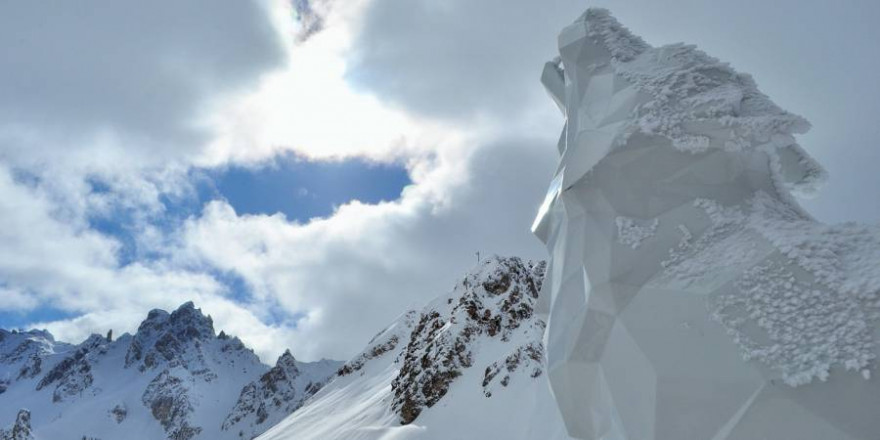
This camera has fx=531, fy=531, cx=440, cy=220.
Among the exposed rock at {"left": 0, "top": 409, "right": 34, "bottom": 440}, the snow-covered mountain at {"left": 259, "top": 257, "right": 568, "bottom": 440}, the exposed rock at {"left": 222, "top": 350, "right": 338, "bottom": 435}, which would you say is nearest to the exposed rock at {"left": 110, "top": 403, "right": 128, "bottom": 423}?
the exposed rock at {"left": 222, "top": 350, "right": 338, "bottom": 435}

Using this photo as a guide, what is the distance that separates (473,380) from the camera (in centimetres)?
3056

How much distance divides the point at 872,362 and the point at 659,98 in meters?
3.33

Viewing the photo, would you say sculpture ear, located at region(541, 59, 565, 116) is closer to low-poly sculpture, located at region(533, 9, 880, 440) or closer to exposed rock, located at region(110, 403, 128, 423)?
low-poly sculpture, located at region(533, 9, 880, 440)

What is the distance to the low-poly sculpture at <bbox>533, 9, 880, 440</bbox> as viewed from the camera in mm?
4320

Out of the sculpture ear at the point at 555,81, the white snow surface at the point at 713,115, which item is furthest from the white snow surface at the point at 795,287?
the sculpture ear at the point at 555,81

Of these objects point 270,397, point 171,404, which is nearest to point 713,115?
point 270,397

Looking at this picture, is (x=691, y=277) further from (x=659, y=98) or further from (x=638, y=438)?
(x=659, y=98)

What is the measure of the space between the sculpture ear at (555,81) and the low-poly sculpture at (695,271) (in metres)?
0.97

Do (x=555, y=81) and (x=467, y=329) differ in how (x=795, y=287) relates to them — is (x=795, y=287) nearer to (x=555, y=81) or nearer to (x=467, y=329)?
(x=555, y=81)

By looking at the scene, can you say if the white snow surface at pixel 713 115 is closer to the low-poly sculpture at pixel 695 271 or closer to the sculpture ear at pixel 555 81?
the low-poly sculpture at pixel 695 271

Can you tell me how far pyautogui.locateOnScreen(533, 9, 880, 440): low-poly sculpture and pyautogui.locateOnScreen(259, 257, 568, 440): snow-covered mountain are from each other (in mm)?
9695

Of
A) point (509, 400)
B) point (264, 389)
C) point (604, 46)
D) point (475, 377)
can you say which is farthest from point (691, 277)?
point (264, 389)

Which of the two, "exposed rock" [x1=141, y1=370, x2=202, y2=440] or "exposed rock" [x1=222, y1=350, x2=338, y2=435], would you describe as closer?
"exposed rock" [x1=222, y1=350, x2=338, y2=435]

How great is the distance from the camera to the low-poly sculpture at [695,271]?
432 cm
